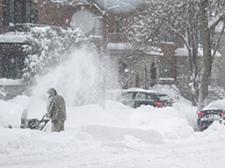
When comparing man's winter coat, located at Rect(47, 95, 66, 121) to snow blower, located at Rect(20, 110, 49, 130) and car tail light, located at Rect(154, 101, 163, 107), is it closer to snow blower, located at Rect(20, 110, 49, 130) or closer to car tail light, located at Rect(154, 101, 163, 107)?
snow blower, located at Rect(20, 110, 49, 130)

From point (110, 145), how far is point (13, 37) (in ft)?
58.8

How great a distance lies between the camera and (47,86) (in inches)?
914

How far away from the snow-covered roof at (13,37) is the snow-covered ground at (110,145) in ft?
37.6

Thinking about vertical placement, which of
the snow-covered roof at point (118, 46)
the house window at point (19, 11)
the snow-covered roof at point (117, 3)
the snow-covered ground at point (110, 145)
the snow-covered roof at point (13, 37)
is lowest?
the snow-covered ground at point (110, 145)

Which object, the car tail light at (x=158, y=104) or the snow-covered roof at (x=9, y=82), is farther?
the snow-covered roof at (x=9, y=82)

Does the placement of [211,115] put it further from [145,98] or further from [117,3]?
[117,3]

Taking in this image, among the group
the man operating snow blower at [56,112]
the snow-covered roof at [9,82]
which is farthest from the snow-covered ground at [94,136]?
the snow-covered roof at [9,82]

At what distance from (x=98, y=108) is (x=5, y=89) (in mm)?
9032

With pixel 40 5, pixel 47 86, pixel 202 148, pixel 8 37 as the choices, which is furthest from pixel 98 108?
pixel 40 5

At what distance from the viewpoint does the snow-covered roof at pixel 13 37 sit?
30197 millimetres

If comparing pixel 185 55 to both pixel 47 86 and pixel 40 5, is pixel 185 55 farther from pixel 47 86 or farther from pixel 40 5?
pixel 47 86

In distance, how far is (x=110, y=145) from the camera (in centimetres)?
1417

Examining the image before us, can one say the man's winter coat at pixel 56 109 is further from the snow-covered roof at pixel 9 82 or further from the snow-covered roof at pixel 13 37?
the snow-covered roof at pixel 13 37

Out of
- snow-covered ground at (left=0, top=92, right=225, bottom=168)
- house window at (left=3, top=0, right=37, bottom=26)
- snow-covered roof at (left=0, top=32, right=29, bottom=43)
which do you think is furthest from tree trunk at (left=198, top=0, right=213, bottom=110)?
house window at (left=3, top=0, right=37, bottom=26)
